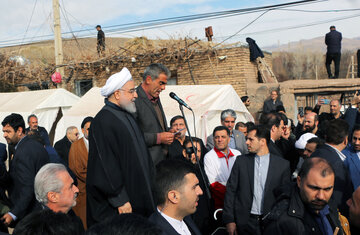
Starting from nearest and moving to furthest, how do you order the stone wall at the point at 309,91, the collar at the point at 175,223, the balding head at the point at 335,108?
the collar at the point at 175,223
the balding head at the point at 335,108
the stone wall at the point at 309,91

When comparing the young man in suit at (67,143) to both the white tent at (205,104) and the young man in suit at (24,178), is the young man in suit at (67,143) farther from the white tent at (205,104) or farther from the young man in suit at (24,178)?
the young man in suit at (24,178)

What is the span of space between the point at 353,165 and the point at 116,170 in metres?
2.72

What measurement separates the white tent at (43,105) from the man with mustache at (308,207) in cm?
1065

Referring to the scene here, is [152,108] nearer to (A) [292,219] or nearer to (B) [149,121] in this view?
(B) [149,121]

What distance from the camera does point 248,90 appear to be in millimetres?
13602

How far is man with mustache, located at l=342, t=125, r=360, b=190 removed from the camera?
13.7ft

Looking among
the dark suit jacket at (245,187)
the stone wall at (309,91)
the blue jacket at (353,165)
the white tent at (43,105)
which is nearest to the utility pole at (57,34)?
the white tent at (43,105)

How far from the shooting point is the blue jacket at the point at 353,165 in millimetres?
4176

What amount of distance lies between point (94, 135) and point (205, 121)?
240 inches

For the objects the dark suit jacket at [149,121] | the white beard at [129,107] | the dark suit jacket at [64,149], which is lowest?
the dark suit jacket at [64,149]

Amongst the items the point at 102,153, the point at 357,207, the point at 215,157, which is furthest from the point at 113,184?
the point at 215,157

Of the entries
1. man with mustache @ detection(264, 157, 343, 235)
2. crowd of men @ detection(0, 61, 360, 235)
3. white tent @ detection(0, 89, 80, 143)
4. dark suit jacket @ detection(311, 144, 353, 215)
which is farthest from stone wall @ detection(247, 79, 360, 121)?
man with mustache @ detection(264, 157, 343, 235)

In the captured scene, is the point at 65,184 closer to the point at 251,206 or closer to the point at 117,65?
the point at 251,206

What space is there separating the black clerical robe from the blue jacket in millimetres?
2373
